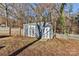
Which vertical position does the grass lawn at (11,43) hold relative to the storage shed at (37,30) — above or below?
below

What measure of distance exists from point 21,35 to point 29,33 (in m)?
0.08

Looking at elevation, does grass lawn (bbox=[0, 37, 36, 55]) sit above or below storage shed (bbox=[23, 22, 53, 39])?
below

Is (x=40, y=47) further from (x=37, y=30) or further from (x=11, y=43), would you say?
(x=11, y=43)

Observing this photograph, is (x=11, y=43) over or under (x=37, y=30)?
under

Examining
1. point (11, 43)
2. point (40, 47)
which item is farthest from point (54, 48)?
point (11, 43)

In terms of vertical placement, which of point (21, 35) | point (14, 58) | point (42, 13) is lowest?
point (14, 58)

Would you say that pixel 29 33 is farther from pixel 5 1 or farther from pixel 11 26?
pixel 5 1

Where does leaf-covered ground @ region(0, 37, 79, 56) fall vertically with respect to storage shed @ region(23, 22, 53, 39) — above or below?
below

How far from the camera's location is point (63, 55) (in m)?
3.04

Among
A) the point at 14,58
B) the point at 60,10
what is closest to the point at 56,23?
the point at 60,10

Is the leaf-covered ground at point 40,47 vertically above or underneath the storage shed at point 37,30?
underneath

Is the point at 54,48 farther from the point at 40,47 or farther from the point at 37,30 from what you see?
the point at 37,30

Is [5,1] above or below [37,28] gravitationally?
above

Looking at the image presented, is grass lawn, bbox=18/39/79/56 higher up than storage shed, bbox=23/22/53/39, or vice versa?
storage shed, bbox=23/22/53/39
